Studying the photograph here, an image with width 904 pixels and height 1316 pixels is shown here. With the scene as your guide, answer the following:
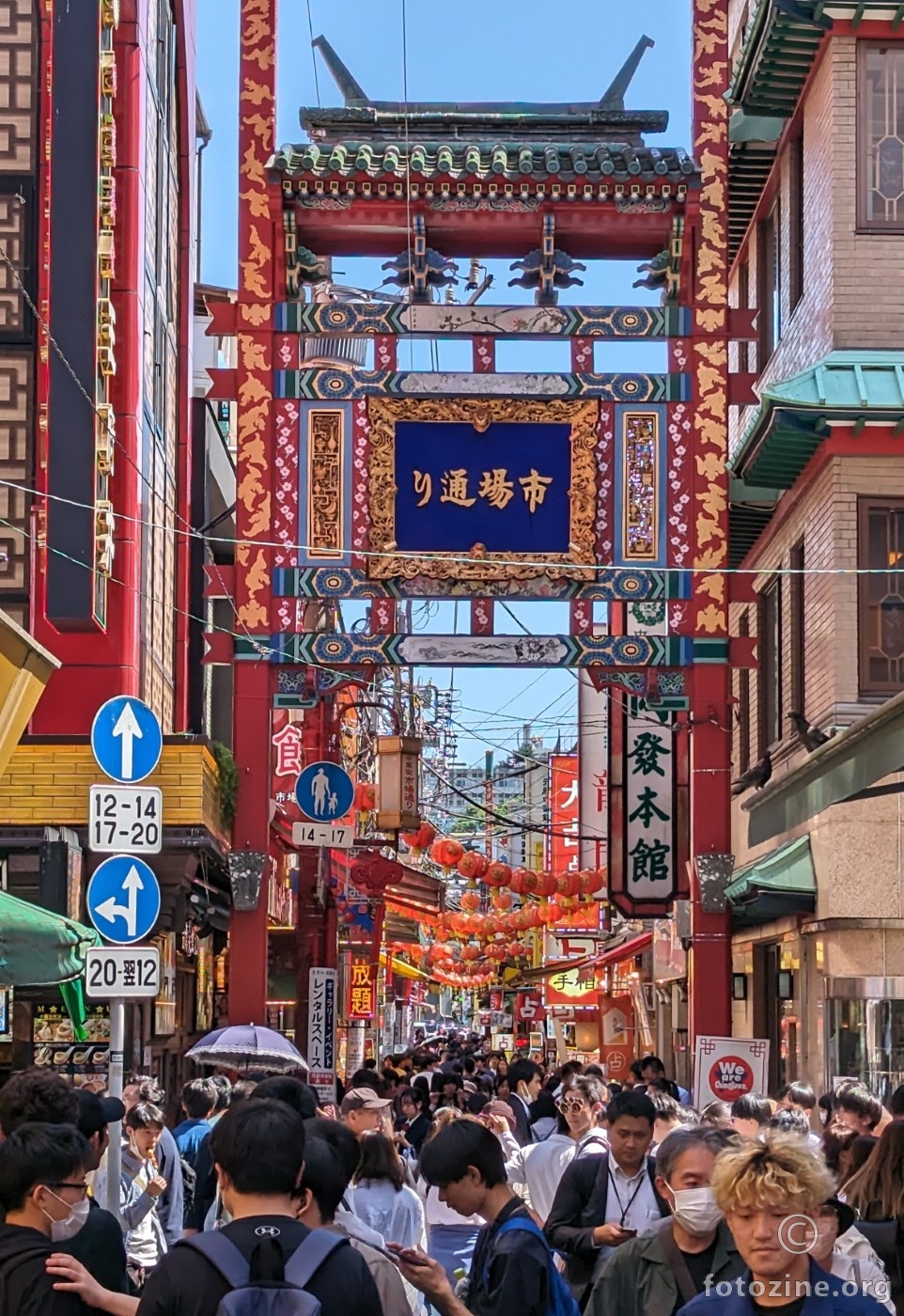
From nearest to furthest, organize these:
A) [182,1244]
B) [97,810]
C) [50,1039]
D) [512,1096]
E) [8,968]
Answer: [182,1244]
[97,810]
[8,968]
[512,1096]
[50,1039]

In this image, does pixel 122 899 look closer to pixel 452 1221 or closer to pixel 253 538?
pixel 452 1221

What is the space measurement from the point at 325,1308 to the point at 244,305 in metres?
18.9

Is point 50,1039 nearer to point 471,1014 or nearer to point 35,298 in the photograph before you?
point 35,298

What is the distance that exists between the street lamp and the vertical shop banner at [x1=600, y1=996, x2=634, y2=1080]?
13.0 metres

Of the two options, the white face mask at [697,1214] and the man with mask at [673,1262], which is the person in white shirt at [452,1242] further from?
the white face mask at [697,1214]

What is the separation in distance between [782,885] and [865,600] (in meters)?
3.13

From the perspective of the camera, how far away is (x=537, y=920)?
4309cm

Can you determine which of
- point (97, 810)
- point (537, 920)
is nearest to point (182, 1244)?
point (97, 810)

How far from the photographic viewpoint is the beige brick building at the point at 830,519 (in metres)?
22.3

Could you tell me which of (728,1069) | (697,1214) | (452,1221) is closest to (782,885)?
(728,1069)

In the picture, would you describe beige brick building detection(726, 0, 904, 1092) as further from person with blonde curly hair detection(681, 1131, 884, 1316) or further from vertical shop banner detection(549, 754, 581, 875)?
vertical shop banner detection(549, 754, 581, 875)

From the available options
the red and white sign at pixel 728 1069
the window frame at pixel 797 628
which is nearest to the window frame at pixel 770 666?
the window frame at pixel 797 628

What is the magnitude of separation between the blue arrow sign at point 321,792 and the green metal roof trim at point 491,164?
24.3ft

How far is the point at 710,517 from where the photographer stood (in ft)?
77.0
